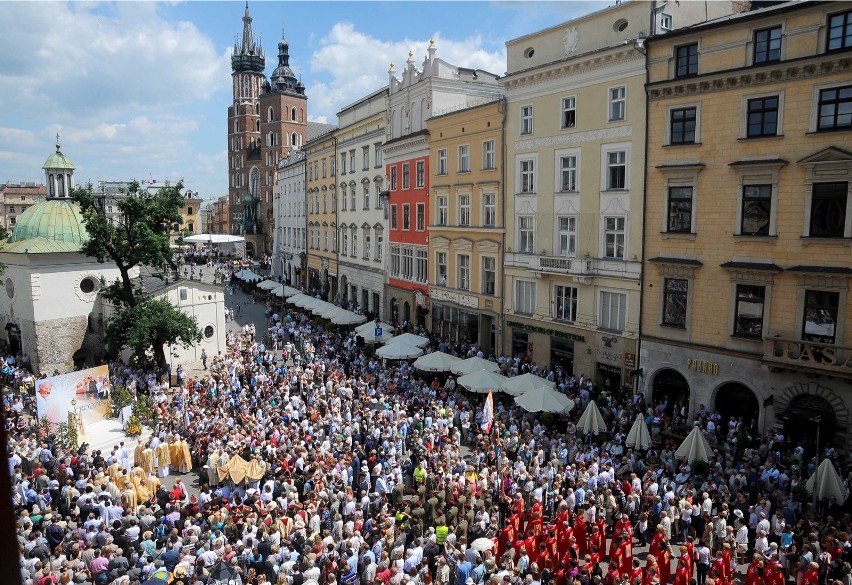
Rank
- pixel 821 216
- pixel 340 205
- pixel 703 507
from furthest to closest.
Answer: pixel 340 205, pixel 821 216, pixel 703 507

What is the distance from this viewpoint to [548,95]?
29219mm

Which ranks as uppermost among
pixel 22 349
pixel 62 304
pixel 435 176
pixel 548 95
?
pixel 548 95

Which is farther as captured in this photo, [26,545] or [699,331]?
[699,331]

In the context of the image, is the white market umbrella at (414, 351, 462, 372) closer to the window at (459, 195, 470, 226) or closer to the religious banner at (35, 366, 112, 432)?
the window at (459, 195, 470, 226)

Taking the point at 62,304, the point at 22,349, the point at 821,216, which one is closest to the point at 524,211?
the point at 821,216

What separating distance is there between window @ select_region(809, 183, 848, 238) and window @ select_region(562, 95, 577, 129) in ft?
34.6

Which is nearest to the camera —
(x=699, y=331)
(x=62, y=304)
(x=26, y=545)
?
(x=26, y=545)

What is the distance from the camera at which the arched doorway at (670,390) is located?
938 inches

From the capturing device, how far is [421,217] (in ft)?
130

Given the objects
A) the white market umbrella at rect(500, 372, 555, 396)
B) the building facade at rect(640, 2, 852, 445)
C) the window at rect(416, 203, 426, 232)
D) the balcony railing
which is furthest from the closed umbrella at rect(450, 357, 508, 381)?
the window at rect(416, 203, 426, 232)

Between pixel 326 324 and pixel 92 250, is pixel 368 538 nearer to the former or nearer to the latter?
pixel 92 250

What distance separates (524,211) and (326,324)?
16615 mm

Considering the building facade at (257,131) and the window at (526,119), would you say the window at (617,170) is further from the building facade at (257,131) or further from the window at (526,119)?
the building facade at (257,131)

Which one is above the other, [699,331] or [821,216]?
[821,216]
